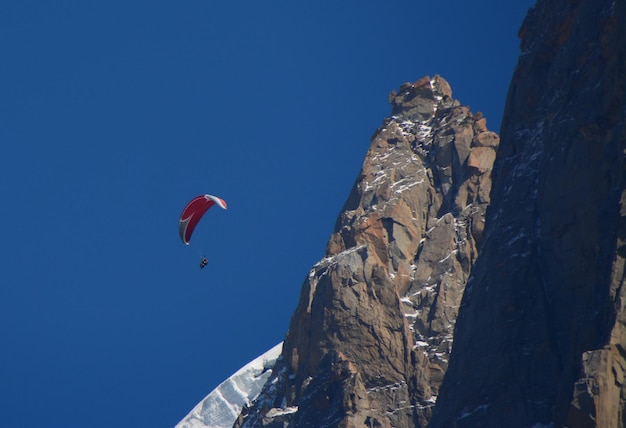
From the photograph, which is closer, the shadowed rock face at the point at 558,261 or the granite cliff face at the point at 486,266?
the shadowed rock face at the point at 558,261

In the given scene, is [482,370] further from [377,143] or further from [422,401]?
[377,143]

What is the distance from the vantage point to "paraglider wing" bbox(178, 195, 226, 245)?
422 feet

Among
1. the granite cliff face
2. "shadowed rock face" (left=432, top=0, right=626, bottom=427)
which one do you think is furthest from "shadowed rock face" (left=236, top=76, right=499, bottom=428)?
"shadowed rock face" (left=432, top=0, right=626, bottom=427)

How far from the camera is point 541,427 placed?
370 ft

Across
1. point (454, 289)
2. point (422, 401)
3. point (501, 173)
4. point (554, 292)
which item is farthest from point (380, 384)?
point (554, 292)

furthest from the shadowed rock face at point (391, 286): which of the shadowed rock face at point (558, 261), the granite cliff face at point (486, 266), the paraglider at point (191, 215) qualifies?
the paraglider at point (191, 215)

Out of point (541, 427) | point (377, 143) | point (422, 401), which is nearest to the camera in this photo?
point (541, 427)

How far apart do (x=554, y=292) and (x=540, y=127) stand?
17563 mm

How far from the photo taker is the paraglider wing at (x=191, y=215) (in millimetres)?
128625

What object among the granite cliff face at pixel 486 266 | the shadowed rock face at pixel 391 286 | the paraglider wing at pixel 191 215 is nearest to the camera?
the granite cliff face at pixel 486 266

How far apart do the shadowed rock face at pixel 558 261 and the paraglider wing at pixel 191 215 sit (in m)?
23.5

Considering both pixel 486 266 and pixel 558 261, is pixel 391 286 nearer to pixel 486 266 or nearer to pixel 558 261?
pixel 486 266

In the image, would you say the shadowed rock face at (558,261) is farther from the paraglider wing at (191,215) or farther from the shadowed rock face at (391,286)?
the shadowed rock face at (391,286)

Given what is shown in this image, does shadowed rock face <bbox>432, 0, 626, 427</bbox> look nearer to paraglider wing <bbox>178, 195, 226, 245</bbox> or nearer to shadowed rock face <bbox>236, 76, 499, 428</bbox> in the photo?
paraglider wing <bbox>178, 195, 226, 245</bbox>
